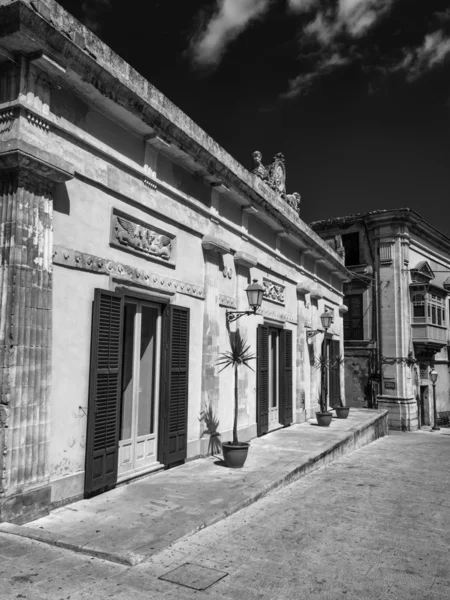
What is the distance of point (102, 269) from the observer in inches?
271

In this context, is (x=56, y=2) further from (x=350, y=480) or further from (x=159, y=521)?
(x=350, y=480)

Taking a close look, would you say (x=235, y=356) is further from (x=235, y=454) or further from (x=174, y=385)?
(x=235, y=454)

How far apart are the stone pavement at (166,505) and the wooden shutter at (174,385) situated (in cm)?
36


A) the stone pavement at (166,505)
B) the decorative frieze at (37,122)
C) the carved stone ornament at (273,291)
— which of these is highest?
the decorative frieze at (37,122)

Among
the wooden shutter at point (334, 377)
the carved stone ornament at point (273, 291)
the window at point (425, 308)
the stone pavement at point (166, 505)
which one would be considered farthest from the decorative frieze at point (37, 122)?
the window at point (425, 308)

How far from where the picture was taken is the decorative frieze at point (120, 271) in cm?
627

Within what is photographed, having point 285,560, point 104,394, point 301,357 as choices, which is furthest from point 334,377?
point 285,560

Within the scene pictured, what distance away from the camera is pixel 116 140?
24.1ft

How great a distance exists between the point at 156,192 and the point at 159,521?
15.9ft

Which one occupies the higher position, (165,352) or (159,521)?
(165,352)

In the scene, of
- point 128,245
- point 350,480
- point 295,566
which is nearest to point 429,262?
point 350,480

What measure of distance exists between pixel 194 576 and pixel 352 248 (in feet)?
79.4

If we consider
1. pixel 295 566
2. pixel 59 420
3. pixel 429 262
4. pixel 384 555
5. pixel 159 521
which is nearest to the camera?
pixel 295 566

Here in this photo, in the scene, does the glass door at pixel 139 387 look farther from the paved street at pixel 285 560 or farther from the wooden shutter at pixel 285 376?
the wooden shutter at pixel 285 376
